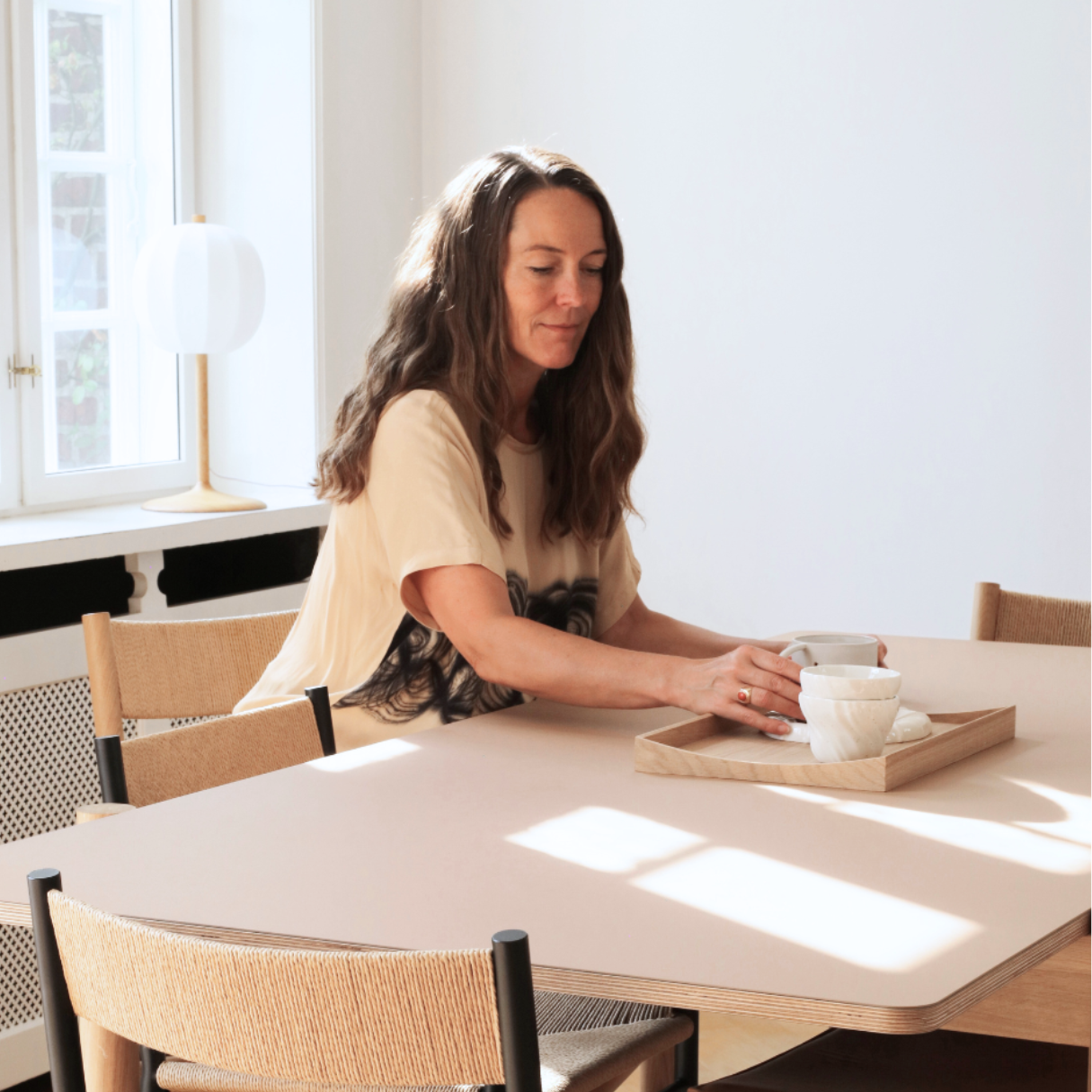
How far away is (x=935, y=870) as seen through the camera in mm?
1047

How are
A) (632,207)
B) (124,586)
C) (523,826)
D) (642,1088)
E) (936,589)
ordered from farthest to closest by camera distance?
(632,207) < (936,589) < (124,586) < (642,1088) < (523,826)

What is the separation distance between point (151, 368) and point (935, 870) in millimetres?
2410

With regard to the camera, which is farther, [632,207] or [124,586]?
A: [632,207]

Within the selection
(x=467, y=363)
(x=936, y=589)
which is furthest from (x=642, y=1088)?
(x=936, y=589)

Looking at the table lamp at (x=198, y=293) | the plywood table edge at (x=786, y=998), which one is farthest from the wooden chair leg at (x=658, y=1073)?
the table lamp at (x=198, y=293)

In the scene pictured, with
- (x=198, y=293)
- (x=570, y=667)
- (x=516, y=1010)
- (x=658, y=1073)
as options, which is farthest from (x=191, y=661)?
(x=516, y=1010)

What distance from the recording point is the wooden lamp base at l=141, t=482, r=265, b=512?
275 centimetres

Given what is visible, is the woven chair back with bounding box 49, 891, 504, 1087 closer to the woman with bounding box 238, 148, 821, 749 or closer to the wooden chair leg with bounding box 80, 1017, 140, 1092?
the wooden chair leg with bounding box 80, 1017, 140, 1092

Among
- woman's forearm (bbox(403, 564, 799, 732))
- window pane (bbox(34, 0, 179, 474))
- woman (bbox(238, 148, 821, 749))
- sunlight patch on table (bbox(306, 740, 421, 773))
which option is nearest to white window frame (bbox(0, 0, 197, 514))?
window pane (bbox(34, 0, 179, 474))

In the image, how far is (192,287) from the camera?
106 inches

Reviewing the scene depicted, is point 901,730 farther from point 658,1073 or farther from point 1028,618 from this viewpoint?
point 1028,618

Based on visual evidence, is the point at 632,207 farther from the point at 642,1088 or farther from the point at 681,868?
the point at 681,868

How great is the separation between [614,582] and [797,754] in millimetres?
589

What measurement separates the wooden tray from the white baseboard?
4.66 feet
